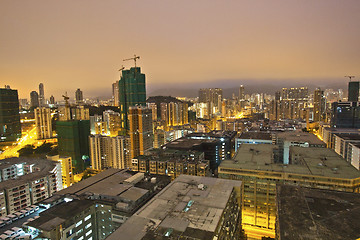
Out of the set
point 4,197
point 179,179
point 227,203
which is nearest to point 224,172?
point 179,179

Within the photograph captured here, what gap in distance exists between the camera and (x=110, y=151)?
3912cm

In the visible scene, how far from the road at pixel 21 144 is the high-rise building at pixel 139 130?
2422cm

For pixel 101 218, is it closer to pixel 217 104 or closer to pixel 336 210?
pixel 336 210

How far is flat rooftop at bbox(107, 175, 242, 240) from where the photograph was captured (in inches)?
423

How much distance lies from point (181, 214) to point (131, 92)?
155 ft

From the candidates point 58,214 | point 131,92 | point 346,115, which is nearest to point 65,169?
point 58,214

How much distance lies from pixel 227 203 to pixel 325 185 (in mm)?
11138

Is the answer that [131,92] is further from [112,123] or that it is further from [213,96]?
[213,96]

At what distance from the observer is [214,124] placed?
82250 mm

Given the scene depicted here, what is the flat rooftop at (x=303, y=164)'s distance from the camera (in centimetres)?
1975

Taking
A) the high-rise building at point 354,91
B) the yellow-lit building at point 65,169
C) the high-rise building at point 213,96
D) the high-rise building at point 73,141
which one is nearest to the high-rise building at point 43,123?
the high-rise building at point 73,141

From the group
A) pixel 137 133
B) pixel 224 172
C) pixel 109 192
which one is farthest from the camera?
pixel 137 133

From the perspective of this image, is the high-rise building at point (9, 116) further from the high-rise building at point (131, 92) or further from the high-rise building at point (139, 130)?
the high-rise building at point (139, 130)

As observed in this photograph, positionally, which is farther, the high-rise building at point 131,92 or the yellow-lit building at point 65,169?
the high-rise building at point 131,92
